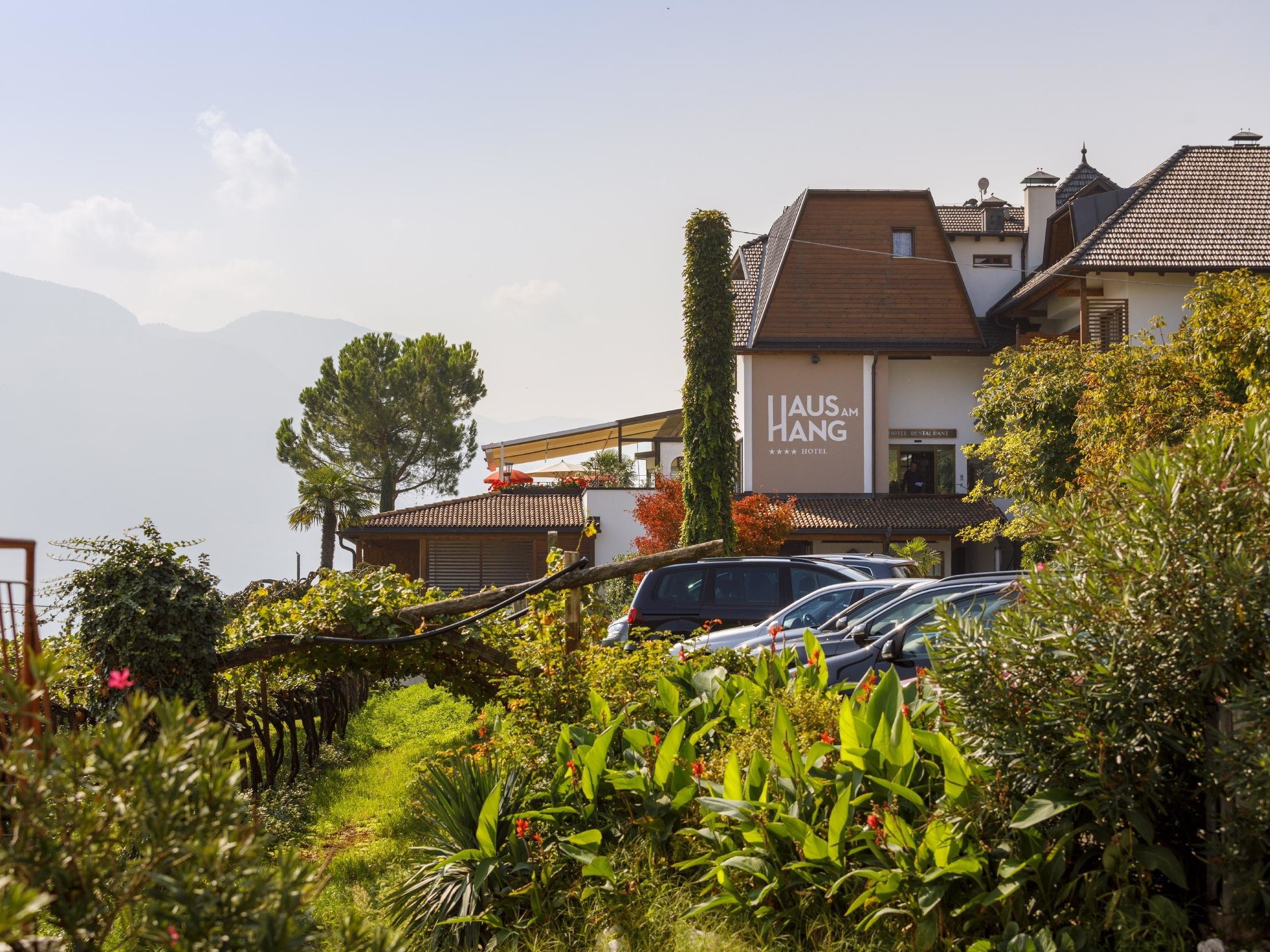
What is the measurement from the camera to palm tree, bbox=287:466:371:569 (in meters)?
39.6

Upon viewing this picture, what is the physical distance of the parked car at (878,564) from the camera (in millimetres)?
15784

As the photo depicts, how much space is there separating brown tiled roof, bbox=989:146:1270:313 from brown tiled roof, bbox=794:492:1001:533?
6.10 m

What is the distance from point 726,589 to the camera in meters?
14.2

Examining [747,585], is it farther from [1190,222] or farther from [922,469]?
[1190,222]

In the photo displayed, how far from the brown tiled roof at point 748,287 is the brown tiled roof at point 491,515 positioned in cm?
709

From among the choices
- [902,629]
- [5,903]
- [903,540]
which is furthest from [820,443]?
[5,903]


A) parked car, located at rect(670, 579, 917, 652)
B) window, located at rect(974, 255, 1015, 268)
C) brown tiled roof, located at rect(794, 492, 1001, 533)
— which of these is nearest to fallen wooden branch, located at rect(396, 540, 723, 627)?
parked car, located at rect(670, 579, 917, 652)

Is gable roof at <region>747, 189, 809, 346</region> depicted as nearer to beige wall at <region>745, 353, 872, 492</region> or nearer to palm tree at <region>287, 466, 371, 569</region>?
beige wall at <region>745, 353, 872, 492</region>

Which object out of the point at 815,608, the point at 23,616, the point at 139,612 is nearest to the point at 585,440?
the point at 815,608

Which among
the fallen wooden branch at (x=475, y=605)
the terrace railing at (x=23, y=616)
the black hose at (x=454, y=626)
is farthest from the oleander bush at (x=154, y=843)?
the black hose at (x=454, y=626)

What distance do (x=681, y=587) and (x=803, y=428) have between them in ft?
60.9

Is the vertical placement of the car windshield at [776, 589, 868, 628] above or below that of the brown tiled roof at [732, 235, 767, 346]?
below

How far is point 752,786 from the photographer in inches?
209

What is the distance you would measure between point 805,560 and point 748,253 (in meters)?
24.7
